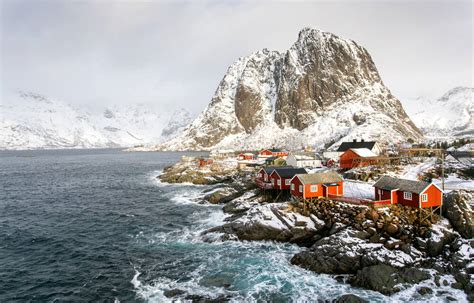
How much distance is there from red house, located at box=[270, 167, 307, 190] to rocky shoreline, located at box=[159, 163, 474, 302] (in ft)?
30.7

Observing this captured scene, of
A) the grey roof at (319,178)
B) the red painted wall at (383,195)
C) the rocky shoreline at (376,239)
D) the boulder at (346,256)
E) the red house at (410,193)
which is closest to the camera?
the rocky shoreline at (376,239)

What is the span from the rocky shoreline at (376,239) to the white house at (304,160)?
43958mm

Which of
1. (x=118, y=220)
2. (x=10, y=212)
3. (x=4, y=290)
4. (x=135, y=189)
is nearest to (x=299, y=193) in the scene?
(x=118, y=220)

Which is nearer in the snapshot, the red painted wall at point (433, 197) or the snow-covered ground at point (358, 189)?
the red painted wall at point (433, 197)

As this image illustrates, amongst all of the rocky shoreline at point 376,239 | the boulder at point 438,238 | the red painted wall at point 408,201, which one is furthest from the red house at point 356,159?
the boulder at point 438,238

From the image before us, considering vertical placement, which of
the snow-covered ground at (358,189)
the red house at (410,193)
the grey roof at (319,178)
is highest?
the grey roof at (319,178)

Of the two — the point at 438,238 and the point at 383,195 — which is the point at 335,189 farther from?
the point at 438,238

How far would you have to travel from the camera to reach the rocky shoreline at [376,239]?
26812mm

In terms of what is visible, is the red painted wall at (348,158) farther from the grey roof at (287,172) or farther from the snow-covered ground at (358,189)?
the grey roof at (287,172)

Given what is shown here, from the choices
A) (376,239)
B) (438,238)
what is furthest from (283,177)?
(438,238)

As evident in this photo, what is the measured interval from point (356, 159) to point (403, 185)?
33.2m

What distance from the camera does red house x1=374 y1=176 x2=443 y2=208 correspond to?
36062 millimetres

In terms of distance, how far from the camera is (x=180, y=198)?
211ft

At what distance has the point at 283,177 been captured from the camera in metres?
52.4
